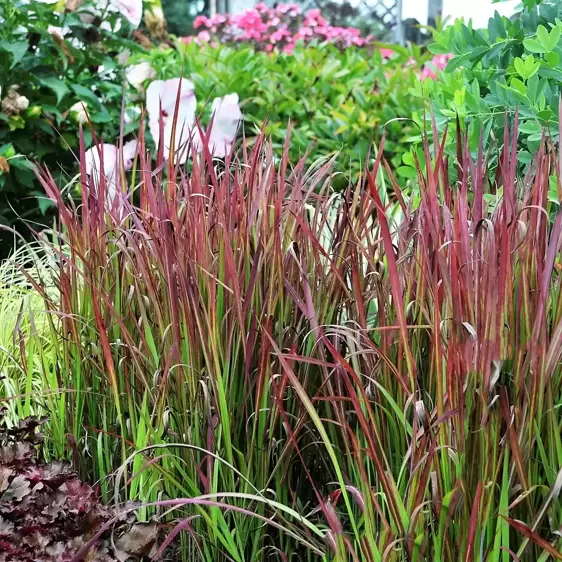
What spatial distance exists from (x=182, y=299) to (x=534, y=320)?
2.00 ft

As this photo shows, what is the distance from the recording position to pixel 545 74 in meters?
1.73

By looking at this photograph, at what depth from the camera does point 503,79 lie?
1968 millimetres

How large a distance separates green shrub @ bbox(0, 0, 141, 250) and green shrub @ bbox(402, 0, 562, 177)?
187 cm

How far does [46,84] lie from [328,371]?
2463 millimetres

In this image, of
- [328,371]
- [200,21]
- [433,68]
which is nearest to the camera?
[328,371]

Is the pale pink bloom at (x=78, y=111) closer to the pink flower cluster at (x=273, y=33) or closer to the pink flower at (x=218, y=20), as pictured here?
the pink flower cluster at (x=273, y=33)

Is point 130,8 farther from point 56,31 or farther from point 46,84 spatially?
point 46,84

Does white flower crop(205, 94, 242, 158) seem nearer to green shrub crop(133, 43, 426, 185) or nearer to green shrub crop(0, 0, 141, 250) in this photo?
green shrub crop(0, 0, 141, 250)

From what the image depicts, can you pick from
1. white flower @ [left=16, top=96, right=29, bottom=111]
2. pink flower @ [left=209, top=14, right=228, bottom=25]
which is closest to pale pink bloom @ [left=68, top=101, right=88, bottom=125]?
white flower @ [left=16, top=96, right=29, bottom=111]

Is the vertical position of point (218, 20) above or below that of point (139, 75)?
above

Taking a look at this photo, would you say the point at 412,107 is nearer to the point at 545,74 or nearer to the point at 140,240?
the point at 545,74

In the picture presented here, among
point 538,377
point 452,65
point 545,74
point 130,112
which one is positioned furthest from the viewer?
point 130,112

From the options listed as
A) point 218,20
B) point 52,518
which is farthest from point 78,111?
point 218,20

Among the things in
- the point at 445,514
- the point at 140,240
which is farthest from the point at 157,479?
the point at 445,514
